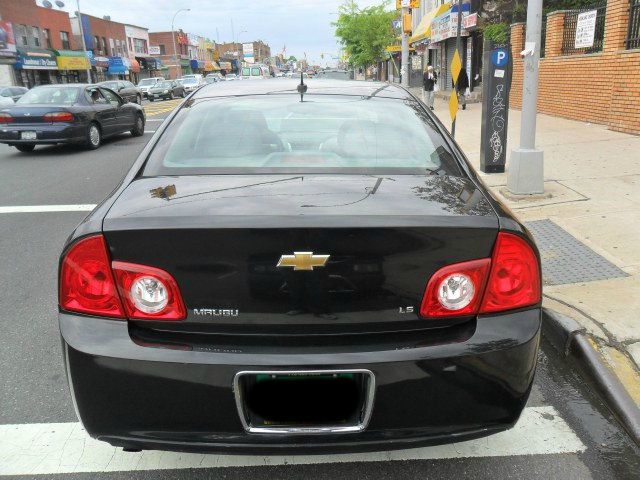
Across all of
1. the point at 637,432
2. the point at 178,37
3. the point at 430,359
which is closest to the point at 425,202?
the point at 430,359

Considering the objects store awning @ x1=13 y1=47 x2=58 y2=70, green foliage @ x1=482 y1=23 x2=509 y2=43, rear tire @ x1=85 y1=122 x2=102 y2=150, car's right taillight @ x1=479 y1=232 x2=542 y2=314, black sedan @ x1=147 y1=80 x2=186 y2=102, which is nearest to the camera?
car's right taillight @ x1=479 y1=232 x2=542 y2=314

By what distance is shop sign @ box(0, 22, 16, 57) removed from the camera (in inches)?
1565

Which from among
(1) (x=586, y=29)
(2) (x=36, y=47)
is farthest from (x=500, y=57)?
(2) (x=36, y=47)

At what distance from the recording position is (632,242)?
16.7ft

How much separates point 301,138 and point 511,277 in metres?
1.42

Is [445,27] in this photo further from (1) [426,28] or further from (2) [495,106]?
(2) [495,106]

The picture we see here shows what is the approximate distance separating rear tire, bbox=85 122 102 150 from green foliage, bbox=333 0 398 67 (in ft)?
107

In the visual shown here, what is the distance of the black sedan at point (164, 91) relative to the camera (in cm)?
3775

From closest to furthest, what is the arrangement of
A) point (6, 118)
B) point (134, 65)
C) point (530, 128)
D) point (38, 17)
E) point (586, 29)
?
point (530, 128)
point (6, 118)
point (586, 29)
point (38, 17)
point (134, 65)

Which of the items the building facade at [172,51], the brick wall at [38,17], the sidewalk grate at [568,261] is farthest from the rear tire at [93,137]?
the building facade at [172,51]

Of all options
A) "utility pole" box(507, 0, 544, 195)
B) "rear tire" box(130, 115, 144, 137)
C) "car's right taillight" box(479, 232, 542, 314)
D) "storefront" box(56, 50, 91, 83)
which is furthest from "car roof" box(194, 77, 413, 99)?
"storefront" box(56, 50, 91, 83)

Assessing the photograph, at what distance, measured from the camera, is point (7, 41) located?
132 feet

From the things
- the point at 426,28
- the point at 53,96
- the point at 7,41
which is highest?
the point at 7,41

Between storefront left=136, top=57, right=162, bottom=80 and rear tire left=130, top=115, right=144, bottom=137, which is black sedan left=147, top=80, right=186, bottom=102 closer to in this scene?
rear tire left=130, top=115, right=144, bottom=137
